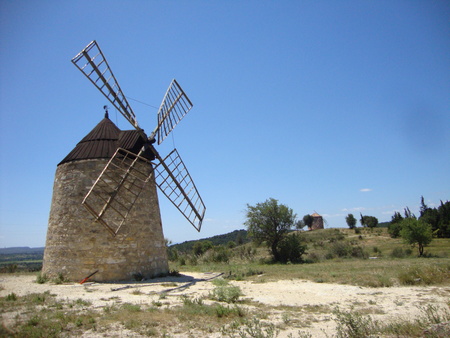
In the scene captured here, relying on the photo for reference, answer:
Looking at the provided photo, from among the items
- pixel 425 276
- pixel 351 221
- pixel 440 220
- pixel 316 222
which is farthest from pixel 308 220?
pixel 425 276

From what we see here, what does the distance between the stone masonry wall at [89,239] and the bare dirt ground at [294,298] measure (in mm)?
652

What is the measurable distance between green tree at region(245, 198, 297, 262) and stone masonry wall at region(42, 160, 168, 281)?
900 cm

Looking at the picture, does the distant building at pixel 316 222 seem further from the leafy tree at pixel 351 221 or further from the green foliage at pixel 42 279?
the green foliage at pixel 42 279

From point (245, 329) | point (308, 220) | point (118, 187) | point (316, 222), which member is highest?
point (308, 220)

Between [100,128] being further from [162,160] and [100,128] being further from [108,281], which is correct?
[108,281]

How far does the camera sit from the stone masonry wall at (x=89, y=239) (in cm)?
966

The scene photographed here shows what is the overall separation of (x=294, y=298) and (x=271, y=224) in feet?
38.3

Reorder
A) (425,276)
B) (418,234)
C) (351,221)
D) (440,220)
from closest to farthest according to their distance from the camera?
(425,276)
(418,234)
(440,220)
(351,221)

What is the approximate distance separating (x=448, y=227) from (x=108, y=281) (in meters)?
38.4

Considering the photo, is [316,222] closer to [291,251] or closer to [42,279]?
[291,251]

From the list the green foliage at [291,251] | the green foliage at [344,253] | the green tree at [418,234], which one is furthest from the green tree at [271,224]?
the green tree at [418,234]

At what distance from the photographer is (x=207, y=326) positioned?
480 centimetres

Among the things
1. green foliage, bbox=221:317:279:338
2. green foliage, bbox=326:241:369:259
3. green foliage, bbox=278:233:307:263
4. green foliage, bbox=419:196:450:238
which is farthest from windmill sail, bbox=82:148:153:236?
green foliage, bbox=419:196:450:238

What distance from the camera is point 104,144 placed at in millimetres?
11047
